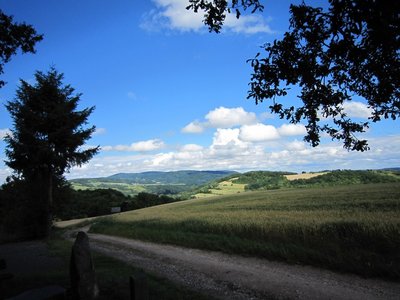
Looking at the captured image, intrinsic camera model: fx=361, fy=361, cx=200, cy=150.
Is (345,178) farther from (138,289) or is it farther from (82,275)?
(138,289)

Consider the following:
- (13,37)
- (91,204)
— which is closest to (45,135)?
(13,37)

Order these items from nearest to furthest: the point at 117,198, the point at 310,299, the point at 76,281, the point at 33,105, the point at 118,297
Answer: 1. the point at 76,281
2. the point at 118,297
3. the point at 310,299
4. the point at 33,105
5. the point at 117,198

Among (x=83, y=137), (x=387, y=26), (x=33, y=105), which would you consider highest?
(x=33, y=105)

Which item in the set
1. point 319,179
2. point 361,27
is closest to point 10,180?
point 361,27

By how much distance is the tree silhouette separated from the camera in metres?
26.4

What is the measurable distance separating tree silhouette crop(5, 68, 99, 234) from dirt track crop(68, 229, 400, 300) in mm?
14245

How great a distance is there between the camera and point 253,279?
10.8 metres

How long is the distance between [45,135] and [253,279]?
22.1 meters

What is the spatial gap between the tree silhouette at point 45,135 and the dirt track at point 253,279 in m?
14.2

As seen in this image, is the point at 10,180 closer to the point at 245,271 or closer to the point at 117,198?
the point at 245,271

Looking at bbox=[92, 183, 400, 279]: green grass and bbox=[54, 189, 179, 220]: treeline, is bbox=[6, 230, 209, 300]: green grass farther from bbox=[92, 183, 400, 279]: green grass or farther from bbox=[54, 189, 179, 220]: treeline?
bbox=[54, 189, 179, 220]: treeline

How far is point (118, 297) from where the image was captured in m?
7.70

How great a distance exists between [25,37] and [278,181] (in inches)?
2827

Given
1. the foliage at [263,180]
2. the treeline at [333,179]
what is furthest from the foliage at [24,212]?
the foliage at [263,180]
